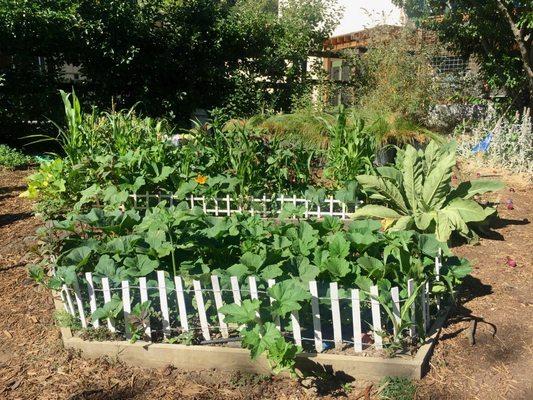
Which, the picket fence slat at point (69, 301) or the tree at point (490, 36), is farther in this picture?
the tree at point (490, 36)

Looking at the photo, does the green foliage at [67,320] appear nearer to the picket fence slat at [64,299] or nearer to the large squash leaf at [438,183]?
the picket fence slat at [64,299]

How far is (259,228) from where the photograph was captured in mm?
3170

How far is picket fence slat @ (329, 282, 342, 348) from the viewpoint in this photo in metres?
2.52

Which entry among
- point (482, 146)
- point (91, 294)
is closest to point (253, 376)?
point (91, 294)

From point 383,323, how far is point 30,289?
2.29 metres

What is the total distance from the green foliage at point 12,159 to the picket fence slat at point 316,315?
646cm

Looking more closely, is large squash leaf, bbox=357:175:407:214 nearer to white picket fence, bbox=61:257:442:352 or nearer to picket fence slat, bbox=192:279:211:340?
white picket fence, bbox=61:257:442:352

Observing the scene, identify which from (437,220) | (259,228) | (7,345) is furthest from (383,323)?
(7,345)

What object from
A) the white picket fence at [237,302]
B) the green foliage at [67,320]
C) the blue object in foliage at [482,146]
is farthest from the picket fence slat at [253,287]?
the blue object in foliage at [482,146]

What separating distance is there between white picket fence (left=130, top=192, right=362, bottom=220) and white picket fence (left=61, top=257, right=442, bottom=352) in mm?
1931

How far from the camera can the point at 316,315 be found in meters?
2.56

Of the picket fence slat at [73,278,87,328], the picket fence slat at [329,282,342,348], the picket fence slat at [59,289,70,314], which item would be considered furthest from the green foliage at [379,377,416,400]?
the picket fence slat at [59,289,70,314]

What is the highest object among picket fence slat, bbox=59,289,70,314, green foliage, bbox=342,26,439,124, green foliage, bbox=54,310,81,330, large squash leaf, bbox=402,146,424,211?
green foliage, bbox=342,26,439,124

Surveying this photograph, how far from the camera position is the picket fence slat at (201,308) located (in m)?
2.66
